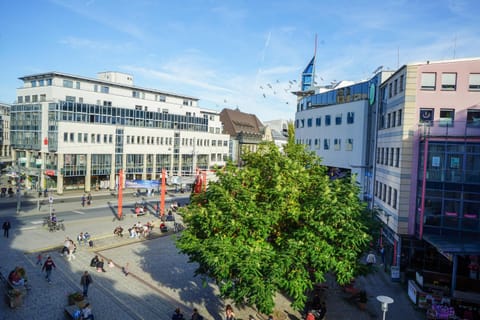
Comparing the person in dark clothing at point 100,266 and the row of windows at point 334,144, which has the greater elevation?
the row of windows at point 334,144

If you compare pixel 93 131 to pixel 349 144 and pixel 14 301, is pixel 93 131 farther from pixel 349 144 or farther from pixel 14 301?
pixel 14 301

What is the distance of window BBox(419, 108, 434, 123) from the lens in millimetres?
28267

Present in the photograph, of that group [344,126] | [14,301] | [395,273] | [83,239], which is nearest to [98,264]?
[14,301]

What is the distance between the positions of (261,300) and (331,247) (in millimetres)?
3925

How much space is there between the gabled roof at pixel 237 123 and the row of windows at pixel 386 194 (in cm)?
7771

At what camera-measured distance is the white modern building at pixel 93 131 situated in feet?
209

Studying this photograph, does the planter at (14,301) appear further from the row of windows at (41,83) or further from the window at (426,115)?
the row of windows at (41,83)

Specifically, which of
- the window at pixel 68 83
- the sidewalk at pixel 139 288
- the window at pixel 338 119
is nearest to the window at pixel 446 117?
the sidewalk at pixel 139 288

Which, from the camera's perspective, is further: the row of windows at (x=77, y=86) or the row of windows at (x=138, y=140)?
the row of windows at (x=77, y=86)

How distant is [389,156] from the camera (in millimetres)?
32406

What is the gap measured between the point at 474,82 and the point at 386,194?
10880 millimetres

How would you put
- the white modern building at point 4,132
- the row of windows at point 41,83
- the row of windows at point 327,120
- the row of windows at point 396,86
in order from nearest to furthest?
the row of windows at point 396,86 → the row of windows at point 327,120 → the row of windows at point 41,83 → the white modern building at point 4,132

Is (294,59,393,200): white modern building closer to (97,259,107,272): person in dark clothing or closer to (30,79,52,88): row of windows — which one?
(97,259,107,272): person in dark clothing

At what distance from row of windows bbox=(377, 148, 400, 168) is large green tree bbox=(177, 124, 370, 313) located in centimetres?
1228
